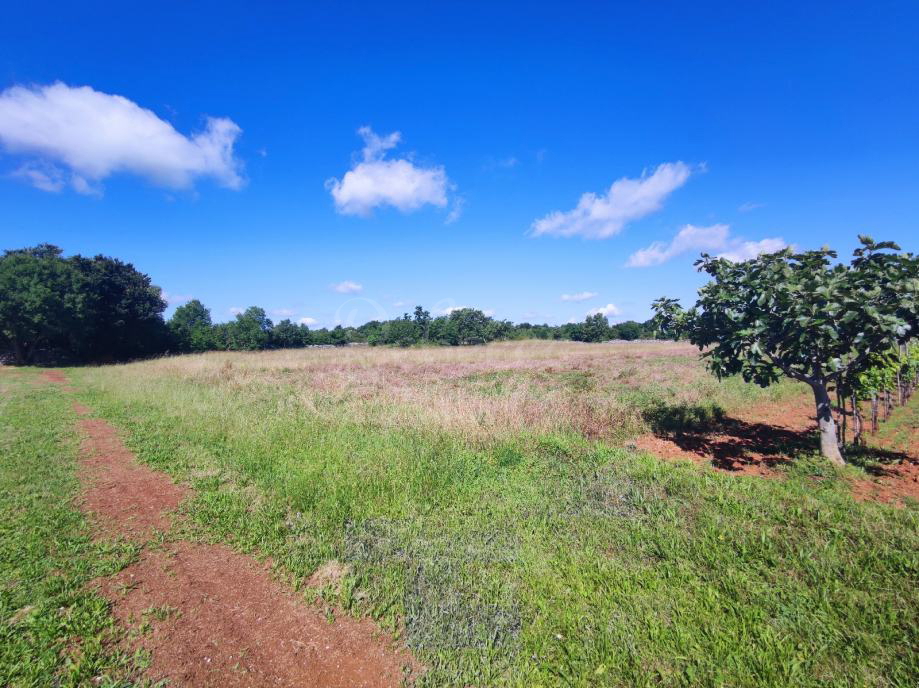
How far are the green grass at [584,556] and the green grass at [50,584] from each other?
1226 millimetres

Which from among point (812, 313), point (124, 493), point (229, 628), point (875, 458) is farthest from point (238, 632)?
point (875, 458)

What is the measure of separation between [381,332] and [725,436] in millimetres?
61393

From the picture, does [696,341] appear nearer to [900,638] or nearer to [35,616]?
[900,638]

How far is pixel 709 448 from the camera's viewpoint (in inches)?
314

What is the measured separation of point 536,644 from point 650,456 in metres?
5.05

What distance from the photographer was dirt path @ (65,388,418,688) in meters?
2.99

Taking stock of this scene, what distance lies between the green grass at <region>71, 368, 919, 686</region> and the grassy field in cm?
2

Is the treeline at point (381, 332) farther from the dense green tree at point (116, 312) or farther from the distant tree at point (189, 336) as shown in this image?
the dense green tree at point (116, 312)

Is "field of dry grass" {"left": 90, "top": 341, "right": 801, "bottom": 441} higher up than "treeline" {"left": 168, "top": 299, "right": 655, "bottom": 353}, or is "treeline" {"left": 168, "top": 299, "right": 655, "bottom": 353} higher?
"treeline" {"left": 168, "top": 299, "right": 655, "bottom": 353}

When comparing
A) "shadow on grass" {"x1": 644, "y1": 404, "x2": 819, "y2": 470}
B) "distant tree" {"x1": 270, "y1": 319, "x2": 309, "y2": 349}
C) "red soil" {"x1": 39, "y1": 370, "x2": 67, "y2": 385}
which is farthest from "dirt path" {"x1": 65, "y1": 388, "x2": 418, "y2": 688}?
"distant tree" {"x1": 270, "y1": 319, "x2": 309, "y2": 349}

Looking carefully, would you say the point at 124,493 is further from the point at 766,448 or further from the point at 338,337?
the point at 338,337

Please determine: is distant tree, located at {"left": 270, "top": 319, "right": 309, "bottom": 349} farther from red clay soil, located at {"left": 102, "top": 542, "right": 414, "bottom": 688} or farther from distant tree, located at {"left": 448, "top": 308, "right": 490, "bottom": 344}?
red clay soil, located at {"left": 102, "top": 542, "right": 414, "bottom": 688}

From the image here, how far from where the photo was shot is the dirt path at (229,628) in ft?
9.80

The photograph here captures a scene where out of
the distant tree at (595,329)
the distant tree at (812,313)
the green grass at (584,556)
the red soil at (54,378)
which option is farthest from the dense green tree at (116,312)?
the distant tree at (595,329)
